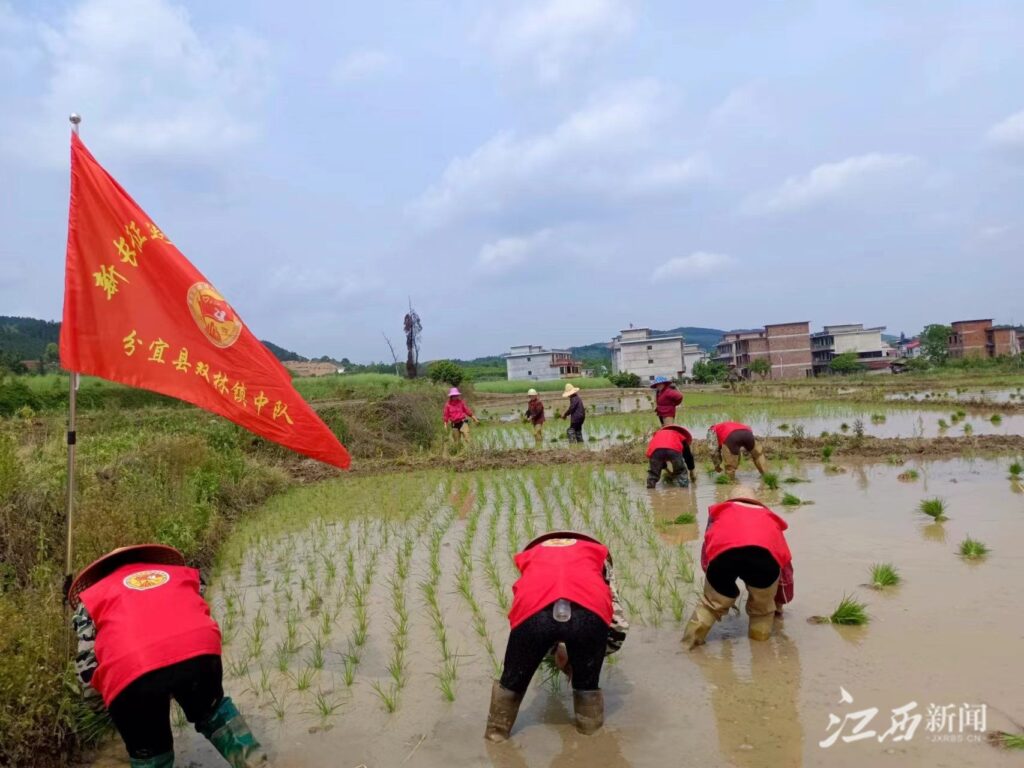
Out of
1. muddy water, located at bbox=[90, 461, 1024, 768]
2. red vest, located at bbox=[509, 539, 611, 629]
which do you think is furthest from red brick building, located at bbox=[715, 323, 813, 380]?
red vest, located at bbox=[509, 539, 611, 629]

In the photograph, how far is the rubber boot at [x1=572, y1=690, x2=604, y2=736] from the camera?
3.33 m

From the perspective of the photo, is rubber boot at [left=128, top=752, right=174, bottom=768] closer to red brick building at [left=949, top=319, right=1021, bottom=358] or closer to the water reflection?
the water reflection

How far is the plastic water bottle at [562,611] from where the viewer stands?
317 centimetres

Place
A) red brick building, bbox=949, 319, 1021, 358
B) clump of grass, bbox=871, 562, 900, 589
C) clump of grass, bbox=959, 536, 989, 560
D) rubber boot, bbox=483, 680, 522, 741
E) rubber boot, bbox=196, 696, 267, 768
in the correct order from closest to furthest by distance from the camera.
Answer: rubber boot, bbox=196, 696, 267, 768 → rubber boot, bbox=483, 680, 522, 741 → clump of grass, bbox=871, 562, 900, 589 → clump of grass, bbox=959, 536, 989, 560 → red brick building, bbox=949, 319, 1021, 358

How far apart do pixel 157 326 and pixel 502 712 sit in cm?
249

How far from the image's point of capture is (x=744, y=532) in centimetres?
410

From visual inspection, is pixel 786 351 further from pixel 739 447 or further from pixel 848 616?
pixel 848 616

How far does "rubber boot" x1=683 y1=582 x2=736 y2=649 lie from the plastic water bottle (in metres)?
1.33

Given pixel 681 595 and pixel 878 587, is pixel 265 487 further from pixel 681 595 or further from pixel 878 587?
pixel 878 587

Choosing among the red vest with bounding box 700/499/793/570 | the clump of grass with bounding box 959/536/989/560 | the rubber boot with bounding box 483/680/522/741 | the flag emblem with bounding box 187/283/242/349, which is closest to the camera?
the rubber boot with bounding box 483/680/522/741

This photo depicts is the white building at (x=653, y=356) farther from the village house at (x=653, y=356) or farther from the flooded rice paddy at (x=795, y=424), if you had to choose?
the flooded rice paddy at (x=795, y=424)

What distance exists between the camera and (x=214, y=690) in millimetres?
2951

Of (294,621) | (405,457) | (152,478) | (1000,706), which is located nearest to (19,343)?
(405,457)

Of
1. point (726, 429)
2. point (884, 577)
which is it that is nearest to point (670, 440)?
point (726, 429)
